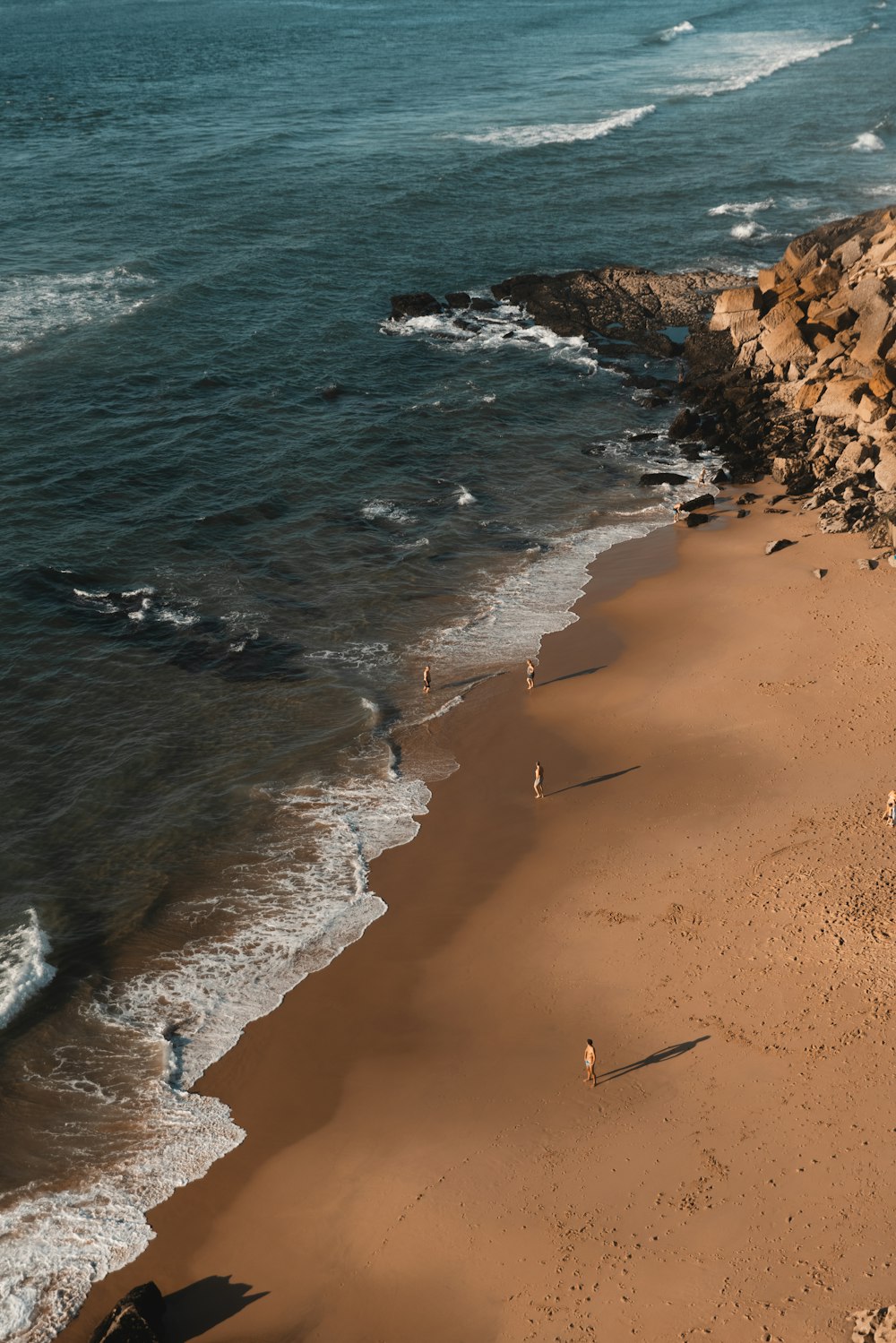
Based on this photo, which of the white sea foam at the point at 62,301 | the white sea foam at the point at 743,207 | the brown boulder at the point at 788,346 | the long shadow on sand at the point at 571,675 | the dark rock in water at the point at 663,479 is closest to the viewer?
the long shadow on sand at the point at 571,675

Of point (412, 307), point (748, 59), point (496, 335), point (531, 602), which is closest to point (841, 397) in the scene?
point (531, 602)

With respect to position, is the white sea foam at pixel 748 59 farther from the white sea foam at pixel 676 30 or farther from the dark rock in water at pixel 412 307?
the dark rock in water at pixel 412 307

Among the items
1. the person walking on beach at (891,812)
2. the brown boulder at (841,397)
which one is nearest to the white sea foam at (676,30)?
the brown boulder at (841,397)

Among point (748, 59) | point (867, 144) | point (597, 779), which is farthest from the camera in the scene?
point (748, 59)

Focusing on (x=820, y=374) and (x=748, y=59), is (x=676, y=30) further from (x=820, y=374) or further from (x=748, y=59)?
(x=820, y=374)

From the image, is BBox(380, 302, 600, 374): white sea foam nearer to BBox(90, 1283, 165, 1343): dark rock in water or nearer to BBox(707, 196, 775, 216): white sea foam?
BBox(707, 196, 775, 216): white sea foam

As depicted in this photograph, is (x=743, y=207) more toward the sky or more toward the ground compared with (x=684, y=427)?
more toward the sky

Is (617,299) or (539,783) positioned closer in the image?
(539,783)
